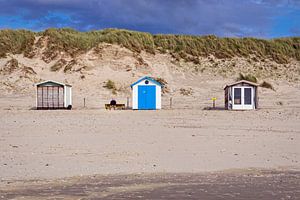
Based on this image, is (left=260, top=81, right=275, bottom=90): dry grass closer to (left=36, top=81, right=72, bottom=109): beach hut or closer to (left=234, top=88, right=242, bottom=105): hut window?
(left=234, top=88, right=242, bottom=105): hut window

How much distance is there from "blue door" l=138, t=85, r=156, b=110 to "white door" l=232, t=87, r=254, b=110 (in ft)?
15.7

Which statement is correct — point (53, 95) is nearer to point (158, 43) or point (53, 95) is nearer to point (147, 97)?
point (147, 97)

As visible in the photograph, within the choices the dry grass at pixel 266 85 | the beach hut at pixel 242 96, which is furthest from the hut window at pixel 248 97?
the dry grass at pixel 266 85

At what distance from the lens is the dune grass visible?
4672cm

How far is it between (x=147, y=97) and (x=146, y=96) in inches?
3.3

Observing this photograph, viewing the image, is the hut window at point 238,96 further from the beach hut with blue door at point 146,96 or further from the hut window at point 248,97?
the beach hut with blue door at point 146,96

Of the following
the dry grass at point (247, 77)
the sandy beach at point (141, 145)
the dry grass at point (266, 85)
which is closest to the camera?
the sandy beach at point (141, 145)

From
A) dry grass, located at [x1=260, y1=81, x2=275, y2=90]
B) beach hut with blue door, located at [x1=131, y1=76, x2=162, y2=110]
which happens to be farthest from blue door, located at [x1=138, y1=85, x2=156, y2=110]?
dry grass, located at [x1=260, y1=81, x2=275, y2=90]

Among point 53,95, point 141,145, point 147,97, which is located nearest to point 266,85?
point 147,97

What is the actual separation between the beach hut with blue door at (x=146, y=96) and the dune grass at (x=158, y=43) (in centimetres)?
1400

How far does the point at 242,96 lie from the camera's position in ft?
105

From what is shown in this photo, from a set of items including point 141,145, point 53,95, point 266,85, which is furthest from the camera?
point 266,85

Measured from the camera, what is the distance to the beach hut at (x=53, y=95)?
3309cm

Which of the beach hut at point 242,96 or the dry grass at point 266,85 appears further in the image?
the dry grass at point 266,85
